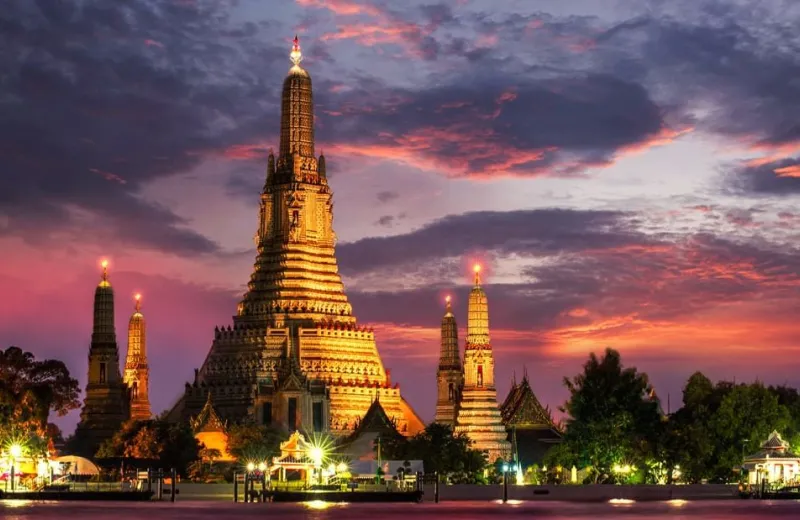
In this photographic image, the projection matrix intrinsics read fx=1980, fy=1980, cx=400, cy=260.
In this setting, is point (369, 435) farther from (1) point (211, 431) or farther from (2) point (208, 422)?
(2) point (208, 422)

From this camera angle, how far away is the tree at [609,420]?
401 feet

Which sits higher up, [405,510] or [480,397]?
[480,397]

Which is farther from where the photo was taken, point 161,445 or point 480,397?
point 480,397

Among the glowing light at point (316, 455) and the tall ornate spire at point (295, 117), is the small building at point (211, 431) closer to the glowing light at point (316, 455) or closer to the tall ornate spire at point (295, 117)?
the glowing light at point (316, 455)

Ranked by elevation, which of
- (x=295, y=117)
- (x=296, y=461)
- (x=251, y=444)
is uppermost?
(x=295, y=117)

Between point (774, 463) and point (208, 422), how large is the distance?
39812 millimetres

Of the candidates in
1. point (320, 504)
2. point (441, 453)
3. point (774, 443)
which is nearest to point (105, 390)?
point (441, 453)

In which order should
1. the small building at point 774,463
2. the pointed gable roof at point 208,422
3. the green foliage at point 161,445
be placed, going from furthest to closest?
the pointed gable roof at point 208,422
the green foliage at point 161,445
the small building at point 774,463

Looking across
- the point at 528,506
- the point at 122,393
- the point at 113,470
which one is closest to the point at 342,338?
the point at 122,393

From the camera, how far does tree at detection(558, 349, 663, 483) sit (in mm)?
122188

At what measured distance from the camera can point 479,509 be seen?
109 m

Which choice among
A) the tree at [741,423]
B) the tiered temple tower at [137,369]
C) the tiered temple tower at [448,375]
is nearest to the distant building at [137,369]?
the tiered temple tower at [137,369]

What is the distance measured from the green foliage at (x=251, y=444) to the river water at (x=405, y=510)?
12774mm

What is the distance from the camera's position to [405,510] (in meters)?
106
